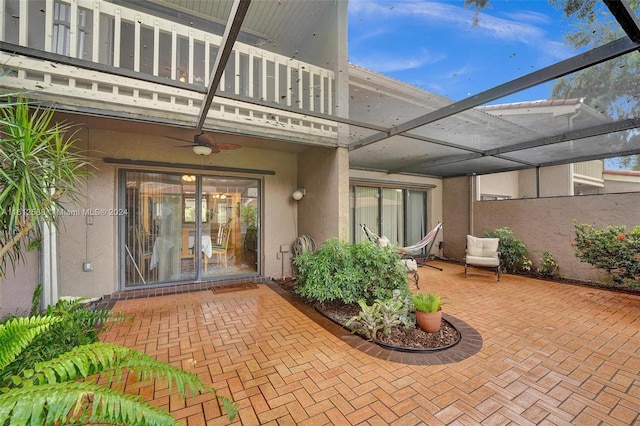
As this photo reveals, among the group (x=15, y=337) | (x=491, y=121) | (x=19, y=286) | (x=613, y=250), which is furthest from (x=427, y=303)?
(x=19, y=286)

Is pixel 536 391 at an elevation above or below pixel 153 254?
below

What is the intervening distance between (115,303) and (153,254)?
96cm

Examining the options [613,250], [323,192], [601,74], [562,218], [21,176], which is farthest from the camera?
[562,218]

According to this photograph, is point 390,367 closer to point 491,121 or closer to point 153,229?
point 491,121

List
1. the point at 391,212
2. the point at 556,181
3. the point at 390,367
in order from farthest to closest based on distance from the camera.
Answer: the point at 556,181
the point at 391,212
the point at 390,367

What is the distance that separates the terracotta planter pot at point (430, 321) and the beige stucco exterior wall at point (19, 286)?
164 inches

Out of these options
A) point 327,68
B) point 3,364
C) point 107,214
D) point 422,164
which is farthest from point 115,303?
point 422,164

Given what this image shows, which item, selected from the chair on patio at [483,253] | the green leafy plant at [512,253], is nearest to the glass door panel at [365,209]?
the chair on patio at [483,253]

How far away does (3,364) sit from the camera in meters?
1.33

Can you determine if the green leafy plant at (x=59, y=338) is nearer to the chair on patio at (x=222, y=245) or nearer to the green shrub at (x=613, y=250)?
the chair on patio at (x=222, y=245)

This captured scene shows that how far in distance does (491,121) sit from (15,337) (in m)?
5.08

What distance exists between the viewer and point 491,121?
3564 mm

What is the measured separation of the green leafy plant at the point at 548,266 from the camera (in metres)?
5.62

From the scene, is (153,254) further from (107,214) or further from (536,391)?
(536,391)
